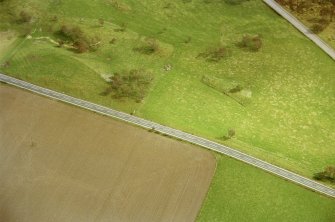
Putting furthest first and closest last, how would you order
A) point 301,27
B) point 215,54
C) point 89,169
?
1. point 301,27
2. point 215,54
3. point 89,169

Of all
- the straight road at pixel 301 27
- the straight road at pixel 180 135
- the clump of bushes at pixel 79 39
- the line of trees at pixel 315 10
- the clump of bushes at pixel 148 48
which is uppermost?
the line of trees at pixel 315 10

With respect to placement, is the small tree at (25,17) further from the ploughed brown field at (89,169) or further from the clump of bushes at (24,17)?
the ploughed brown field at (89,169)

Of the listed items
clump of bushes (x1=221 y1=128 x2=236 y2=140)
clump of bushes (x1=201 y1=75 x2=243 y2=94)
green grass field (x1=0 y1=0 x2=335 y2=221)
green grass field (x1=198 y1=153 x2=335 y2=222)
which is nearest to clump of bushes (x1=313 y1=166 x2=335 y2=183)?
green grass field (x1=0 y1=0 x2=335 y2=221)

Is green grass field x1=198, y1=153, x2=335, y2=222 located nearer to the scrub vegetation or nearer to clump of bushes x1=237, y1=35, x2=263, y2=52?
clump of bushes x1=237, y1=35, x2=263, y2=52

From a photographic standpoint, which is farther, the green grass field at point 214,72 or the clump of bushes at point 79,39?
the clump of bushes at point 79,39

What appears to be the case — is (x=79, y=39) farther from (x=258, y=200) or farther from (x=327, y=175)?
(x=327, y=175)

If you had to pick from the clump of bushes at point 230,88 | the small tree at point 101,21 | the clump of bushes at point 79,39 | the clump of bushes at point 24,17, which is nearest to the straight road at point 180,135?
the clump of bushes at point 230,88

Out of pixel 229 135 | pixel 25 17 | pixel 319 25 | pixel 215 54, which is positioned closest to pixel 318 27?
pixel 319 25
